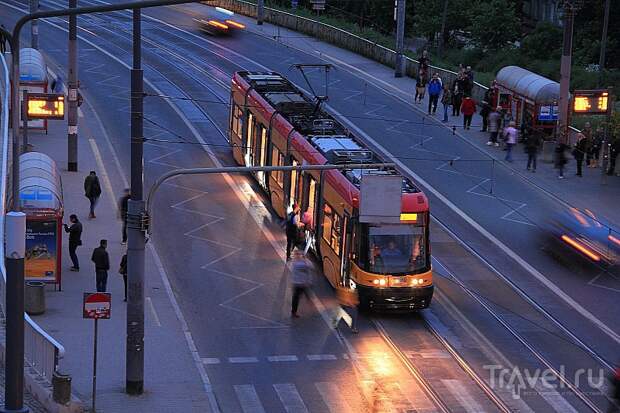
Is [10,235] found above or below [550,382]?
above

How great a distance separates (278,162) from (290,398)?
1420 cm

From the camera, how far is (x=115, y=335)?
26922mm

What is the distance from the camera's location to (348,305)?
29422 millimetres

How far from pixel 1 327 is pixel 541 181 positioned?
22.6 m

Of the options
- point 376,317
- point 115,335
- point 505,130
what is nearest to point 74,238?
point 115,335

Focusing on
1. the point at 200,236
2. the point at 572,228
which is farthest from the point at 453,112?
the point at 200,236

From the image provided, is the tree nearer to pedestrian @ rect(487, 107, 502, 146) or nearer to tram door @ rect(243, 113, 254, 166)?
pedestrian @ rect(487, 107, 502, 146)

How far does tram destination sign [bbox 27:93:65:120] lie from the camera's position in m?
Result: 37.7

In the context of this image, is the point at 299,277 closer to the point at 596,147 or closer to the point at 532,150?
the point at 532,150

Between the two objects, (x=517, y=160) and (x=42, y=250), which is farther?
(x=517, y=160)

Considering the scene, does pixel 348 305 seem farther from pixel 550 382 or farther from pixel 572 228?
pixel 572 228

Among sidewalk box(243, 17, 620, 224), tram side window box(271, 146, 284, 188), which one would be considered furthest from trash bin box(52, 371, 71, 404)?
sidewalk box(243, 17, 620, 224)

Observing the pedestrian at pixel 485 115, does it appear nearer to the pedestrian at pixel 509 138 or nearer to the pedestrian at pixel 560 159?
the pedestrian at pixel 509 138

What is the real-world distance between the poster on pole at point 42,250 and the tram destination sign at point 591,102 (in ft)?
67.3
